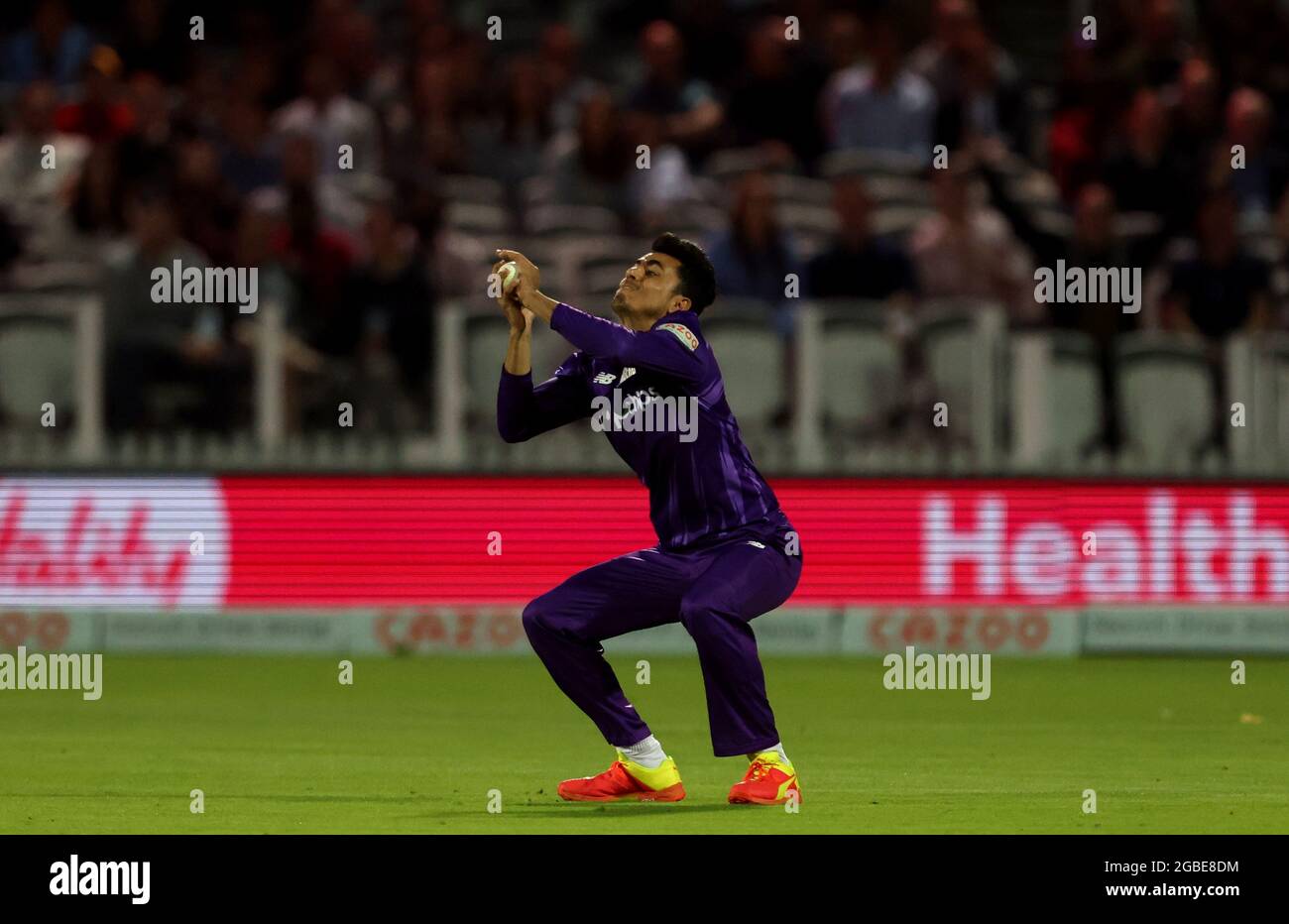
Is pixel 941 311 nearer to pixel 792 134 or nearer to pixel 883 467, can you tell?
→ pixel 883 467

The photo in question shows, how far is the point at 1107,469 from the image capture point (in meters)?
16.5

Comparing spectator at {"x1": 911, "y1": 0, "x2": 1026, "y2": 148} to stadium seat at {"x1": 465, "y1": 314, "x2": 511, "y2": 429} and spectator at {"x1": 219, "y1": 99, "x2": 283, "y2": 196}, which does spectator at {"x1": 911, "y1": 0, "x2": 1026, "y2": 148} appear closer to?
stadium seat at {"x1": 465, "y1": 314, "x2": 511, "y2": 429}

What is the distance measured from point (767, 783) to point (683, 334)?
1.61 metres

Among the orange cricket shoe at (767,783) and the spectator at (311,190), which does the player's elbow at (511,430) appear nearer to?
the orange cricket shoe at (767,783)

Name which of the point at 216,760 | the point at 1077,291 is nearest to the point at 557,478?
the point at 1077,291

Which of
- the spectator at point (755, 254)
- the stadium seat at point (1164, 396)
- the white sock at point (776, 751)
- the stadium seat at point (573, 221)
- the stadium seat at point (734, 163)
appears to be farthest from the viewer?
the stadium seat at point (734, 163)

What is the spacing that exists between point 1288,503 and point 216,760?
26.2 ft

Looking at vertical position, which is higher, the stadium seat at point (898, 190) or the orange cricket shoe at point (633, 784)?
the stadium seat at point (898, 190)

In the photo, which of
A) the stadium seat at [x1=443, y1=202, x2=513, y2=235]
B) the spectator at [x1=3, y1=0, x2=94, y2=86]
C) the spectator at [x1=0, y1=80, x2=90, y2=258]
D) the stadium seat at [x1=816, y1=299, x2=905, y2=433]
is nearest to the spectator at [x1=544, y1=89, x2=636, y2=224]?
the stadium seat at [x1=443, y1=202, x2=513, y2=235]

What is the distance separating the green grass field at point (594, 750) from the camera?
902cm

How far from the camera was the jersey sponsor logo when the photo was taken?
9383mm

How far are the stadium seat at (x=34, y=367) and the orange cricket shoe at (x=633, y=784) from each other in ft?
25.1

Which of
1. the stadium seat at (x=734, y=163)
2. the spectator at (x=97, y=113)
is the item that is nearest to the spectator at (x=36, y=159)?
the spectator at (x=97, y=113)

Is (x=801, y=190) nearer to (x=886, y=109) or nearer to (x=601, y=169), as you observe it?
(x=886, y=109)
